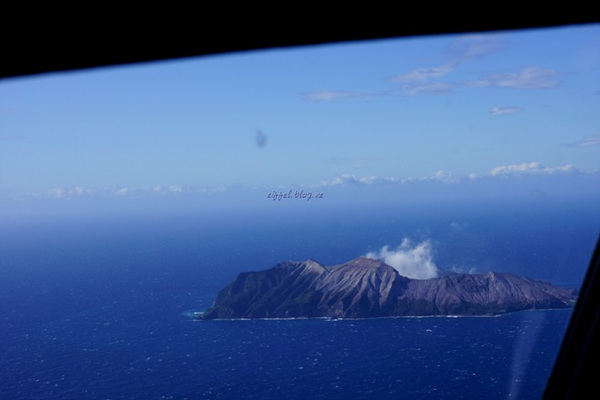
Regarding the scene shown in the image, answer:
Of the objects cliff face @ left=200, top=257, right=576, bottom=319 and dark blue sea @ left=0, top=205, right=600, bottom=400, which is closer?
dark blue sea @ left=0, top=205, right=600, bottom=400

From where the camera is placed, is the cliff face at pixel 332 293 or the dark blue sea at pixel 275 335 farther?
the cliff face at pixel 332 293

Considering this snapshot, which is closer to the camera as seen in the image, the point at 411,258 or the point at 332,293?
the point at 332,293

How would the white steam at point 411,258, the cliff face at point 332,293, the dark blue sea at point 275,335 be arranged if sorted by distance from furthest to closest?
the white steam at point 411,258 → the cliff face at point 332,293 → the dark blue sea at point 275,335

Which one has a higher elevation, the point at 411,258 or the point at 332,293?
the point at 411,258

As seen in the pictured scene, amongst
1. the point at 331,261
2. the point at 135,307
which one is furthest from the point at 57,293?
the point at 331,261
